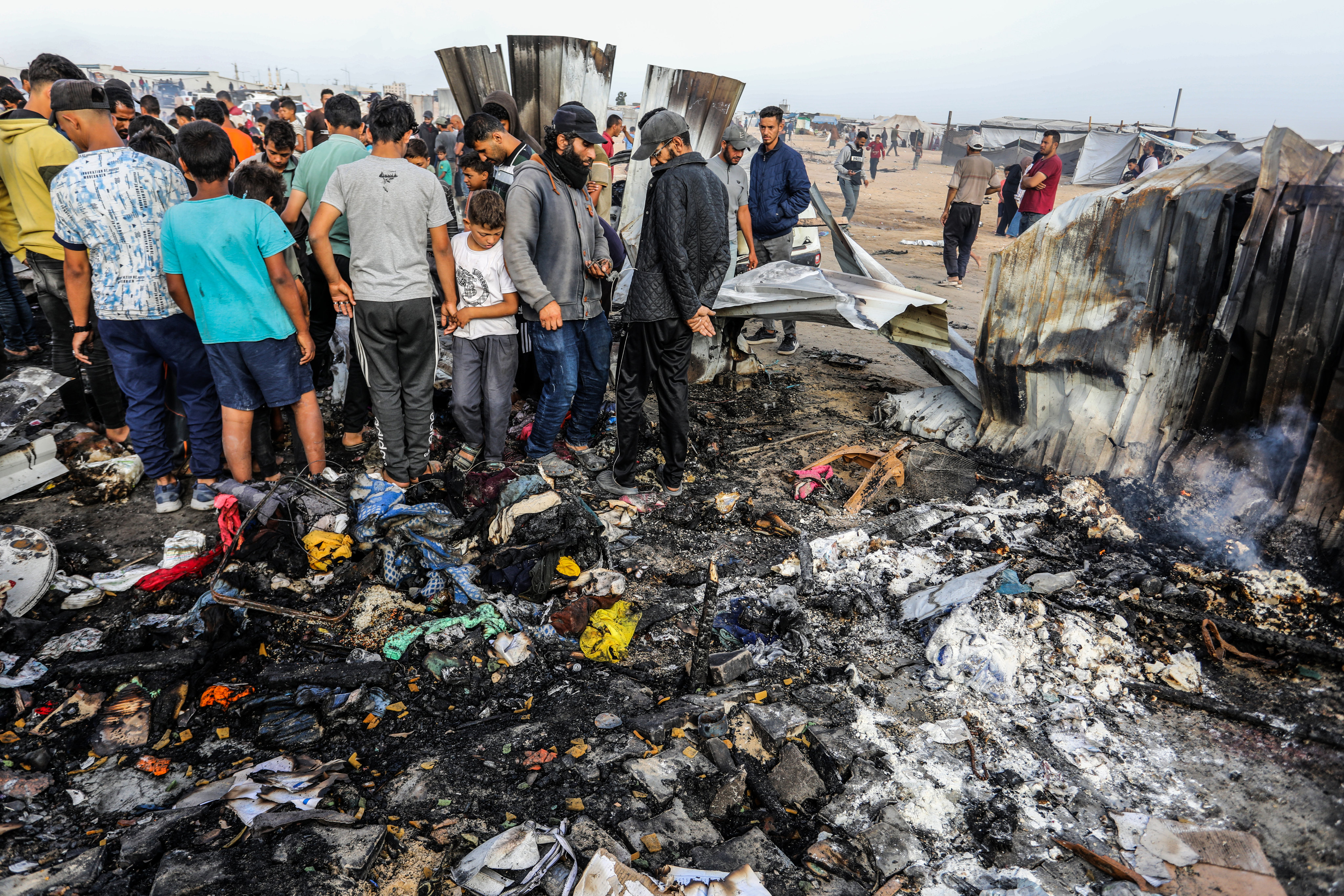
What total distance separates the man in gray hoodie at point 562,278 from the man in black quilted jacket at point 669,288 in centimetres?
31

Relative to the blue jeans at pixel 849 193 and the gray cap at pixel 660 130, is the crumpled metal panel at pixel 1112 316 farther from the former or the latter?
the blue jeans at pixel 849 193

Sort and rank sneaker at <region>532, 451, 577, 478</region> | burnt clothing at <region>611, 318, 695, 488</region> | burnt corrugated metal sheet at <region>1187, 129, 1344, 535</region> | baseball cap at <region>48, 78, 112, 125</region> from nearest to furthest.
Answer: burnt corrugated metal sheet at <region>1187, 129, 1344, 535</region> → baseball cap at <region>48, 78, 112, 125</region> → burnt clothing at <region>611, 318, 695, 488</region> → sneaker at <region>532, 451, 577, 478</region>

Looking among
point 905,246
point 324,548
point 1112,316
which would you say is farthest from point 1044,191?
point 324,548

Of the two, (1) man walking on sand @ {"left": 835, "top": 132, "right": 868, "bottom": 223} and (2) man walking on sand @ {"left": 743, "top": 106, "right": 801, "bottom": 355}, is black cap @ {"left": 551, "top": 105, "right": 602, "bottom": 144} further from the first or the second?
(1) man walking on sand @ {"left": 835, "top": 132, "right": 868, "bottom": 223}

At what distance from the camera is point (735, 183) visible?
5.91 meters

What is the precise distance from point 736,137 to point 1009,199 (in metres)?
9.79

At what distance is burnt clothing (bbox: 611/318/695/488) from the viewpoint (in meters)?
4.06

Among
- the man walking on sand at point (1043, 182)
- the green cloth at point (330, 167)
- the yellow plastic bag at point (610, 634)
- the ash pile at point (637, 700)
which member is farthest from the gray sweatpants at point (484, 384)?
the man walking on sand at point (1043, 182)

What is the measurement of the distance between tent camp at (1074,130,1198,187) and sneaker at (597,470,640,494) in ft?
80.1

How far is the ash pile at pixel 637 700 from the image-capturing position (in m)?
2.12

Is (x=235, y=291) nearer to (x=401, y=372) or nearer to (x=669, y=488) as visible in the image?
(x=401, y=372)

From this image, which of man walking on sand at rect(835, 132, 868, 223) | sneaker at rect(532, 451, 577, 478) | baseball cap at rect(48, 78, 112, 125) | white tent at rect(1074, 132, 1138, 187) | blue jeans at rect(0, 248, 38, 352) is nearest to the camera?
baseball cap at rect(48, 78, 112, 125)

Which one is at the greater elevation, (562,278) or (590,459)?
(562,278)

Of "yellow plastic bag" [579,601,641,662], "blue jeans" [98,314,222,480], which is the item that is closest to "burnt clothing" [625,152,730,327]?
"yellow plastic bag" [579,601,641,662]
